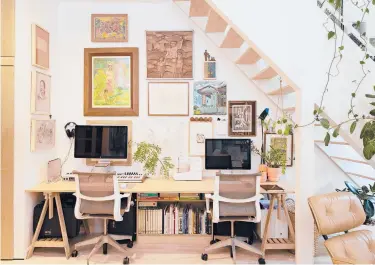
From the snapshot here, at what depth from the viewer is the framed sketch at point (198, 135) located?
3727 mm

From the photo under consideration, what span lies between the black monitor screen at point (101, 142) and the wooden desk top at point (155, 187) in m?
0.40

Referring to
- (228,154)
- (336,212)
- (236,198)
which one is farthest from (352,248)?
(228,154)

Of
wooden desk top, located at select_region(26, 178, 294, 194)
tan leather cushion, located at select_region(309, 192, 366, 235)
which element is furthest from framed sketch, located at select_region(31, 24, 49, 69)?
tan leather cushion, located at select_region(309, 192, 366, 235)

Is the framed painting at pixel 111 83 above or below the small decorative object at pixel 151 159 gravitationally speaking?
above

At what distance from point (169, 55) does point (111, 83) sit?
78 centimetres

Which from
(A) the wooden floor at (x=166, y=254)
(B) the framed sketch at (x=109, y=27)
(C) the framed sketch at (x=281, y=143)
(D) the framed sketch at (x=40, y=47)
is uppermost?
(B) the framed sketch at (x=109, y=27)

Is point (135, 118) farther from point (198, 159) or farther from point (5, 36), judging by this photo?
point (5, 36)

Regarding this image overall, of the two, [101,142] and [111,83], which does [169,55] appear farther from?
[101,142]

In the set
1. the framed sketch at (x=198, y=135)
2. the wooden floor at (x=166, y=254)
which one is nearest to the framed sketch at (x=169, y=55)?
the framed sketch at (x=198, y=135)

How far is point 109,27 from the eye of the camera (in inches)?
147

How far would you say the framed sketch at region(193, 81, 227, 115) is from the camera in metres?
3.72

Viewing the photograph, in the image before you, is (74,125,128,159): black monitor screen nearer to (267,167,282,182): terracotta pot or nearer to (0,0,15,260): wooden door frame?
(0,0,15,260): wooden door frame

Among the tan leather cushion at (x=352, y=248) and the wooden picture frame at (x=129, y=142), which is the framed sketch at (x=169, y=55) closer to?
the wooden picture frame at (x=129, y=142)

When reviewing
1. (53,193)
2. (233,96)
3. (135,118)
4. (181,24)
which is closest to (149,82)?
(135,118)
